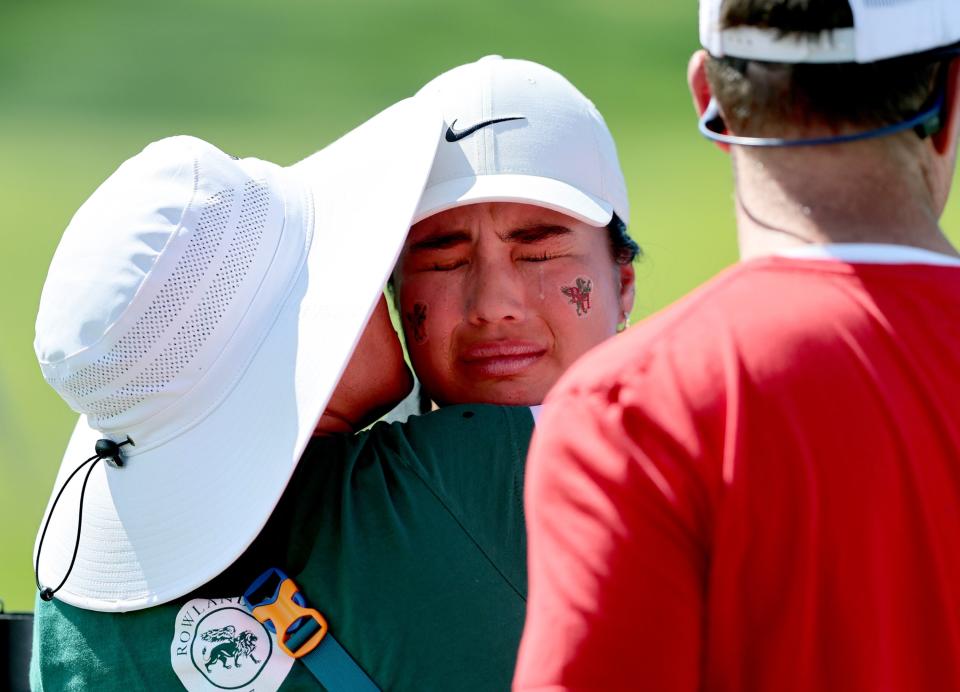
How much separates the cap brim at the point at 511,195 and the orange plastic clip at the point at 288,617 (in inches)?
26.7

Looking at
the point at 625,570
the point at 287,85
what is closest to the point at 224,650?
the point at 625,570

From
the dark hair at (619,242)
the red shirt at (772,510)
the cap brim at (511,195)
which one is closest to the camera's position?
the red shirt at (772,510)

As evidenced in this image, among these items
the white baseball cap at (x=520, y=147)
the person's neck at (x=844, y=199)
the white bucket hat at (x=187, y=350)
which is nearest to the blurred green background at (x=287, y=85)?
the white baseball cap at (x=520, y=147)

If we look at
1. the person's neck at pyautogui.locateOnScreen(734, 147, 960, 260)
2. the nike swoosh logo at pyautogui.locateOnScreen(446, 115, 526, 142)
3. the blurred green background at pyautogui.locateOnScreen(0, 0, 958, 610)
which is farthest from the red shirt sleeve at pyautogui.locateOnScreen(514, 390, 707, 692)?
the blurred green background at pyautogui.locateOnScreen(0, 0, 958, 610)

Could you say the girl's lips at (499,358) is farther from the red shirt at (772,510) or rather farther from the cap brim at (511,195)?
the red shirt at (772,510)

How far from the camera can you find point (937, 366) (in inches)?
39.1

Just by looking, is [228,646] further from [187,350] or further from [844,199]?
[844,199]

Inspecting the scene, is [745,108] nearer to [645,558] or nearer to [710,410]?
[710,410]

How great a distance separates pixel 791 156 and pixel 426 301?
3.47ft

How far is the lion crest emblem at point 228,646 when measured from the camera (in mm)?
1478

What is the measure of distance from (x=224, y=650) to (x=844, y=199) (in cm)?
85

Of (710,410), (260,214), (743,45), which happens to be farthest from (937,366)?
(260,214)

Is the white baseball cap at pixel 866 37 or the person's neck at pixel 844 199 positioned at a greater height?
the white baseball cap at pixel 866 37

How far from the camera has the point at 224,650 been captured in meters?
1.49
